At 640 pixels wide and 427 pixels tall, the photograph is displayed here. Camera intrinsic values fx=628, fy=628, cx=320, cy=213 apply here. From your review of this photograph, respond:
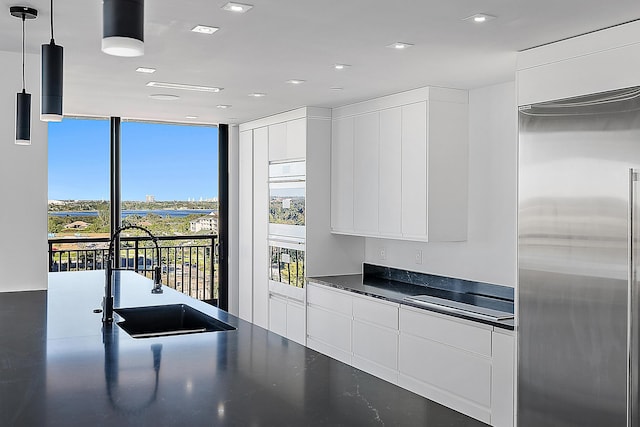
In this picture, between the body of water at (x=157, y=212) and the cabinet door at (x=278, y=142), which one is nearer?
the cabinet door at (x=278, y=142)

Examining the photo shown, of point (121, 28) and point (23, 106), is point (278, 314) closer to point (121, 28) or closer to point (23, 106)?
point (23, 106)

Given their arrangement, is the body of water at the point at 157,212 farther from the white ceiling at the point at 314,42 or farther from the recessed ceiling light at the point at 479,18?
the recessed ceiling light at the point at 479,18

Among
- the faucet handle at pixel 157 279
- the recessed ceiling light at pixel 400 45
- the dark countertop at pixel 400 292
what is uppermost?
the recessed ceiling light at pixel 400 45

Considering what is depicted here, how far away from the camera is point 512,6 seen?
9.25 ft

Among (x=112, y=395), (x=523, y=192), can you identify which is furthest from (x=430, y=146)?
(x=112, y=395)

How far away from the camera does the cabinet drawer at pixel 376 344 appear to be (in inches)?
191

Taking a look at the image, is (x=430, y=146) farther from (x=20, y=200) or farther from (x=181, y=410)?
(x=181, y=410)

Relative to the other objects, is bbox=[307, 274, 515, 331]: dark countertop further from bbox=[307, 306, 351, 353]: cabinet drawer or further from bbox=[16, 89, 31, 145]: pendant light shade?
bbox=[16, 89, 31, 145]: pendant light shade

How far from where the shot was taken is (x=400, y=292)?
16.8ft

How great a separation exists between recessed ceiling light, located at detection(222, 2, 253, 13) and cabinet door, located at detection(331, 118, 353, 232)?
9.55 feet

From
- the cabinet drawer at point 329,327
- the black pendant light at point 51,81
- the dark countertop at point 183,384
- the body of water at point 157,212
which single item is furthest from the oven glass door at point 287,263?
the black pendant light at point 51,81

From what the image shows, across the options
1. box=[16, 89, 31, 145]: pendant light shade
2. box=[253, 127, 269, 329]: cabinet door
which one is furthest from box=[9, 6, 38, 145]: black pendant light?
box=[253, 127, 269, 329]: cabinet door

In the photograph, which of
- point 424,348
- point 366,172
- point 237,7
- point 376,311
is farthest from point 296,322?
point 237,7

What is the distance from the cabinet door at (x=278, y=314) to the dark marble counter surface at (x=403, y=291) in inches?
25.9
